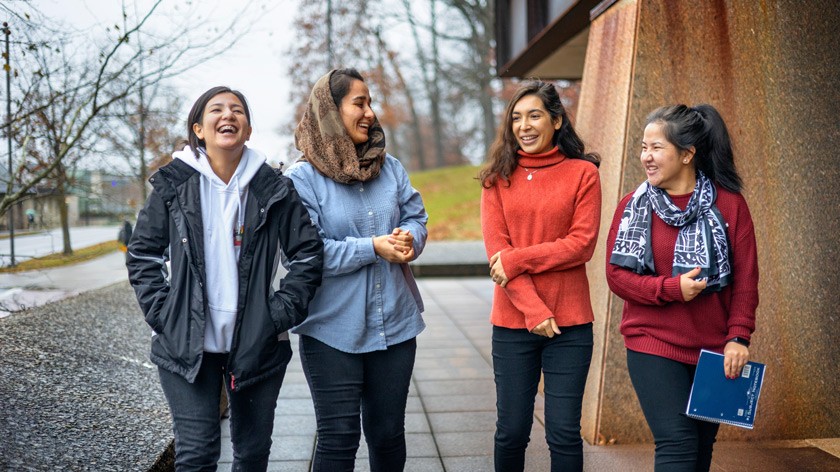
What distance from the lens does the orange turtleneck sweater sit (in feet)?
9.79

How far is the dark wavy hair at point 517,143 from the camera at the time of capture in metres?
3.13

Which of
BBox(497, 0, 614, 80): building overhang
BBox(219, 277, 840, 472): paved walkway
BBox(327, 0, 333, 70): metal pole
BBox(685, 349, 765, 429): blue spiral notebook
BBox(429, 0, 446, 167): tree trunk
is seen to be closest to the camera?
BBox(685, 349, 765, 429): blue spiral notebook

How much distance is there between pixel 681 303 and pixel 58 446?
2.61 metres

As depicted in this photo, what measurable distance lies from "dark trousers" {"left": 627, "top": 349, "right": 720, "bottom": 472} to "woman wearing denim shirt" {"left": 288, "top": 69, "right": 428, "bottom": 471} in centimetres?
92

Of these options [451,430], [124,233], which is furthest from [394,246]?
[124,233]

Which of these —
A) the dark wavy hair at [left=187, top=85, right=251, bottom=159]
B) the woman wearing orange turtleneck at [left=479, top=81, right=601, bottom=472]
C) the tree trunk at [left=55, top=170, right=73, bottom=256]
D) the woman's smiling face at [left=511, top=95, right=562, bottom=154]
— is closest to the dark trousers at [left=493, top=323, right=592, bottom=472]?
the woman wearing orange turtleneck at [left=479, top=81, right=601, bottom=472]

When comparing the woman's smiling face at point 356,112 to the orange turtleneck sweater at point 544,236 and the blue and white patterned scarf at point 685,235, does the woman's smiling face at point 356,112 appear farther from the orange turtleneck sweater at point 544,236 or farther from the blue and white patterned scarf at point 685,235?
the blue and white patterned scarf at point 685,235

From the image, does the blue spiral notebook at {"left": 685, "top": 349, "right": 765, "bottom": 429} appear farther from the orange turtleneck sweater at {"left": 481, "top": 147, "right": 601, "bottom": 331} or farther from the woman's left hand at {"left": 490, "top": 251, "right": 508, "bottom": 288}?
the woman's left hand at {"left": 490, "top": 251, "right": 508, "bottom": 288}

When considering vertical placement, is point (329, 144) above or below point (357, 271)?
above

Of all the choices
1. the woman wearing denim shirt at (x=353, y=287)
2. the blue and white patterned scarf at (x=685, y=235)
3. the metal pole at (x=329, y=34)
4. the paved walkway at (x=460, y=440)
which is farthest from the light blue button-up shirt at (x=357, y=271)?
the metal pole at (x=329, y=34)

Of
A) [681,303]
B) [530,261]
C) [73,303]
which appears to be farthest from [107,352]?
[681,303]

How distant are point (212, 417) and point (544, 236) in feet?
4.83

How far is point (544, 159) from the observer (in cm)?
313

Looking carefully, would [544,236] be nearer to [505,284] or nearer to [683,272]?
[505,284]
